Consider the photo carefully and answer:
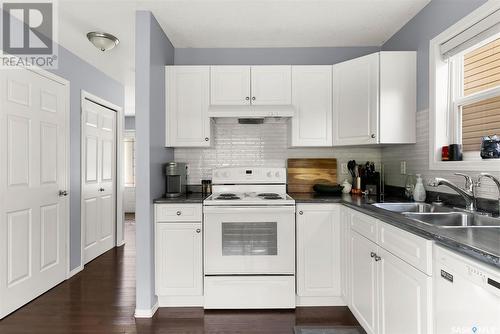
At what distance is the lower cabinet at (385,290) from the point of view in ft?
4.61

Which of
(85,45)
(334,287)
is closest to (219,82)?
(85,45)

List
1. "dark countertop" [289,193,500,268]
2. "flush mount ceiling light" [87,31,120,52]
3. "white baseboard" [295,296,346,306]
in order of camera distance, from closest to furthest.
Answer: "dark countertop" [289,193,500,268] < "white baseboard" [295,296,346,306] < "flush mount ceiling light" [87,31,120,52]

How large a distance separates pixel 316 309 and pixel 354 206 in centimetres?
99

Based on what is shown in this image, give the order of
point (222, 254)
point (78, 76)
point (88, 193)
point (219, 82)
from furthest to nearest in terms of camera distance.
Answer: point (88, 193), point (78, 76), point (219, 82), point (222, 254)

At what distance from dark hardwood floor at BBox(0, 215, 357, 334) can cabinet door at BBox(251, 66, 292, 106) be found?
190 centimetres

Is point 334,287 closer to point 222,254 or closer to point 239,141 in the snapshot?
point 222,254

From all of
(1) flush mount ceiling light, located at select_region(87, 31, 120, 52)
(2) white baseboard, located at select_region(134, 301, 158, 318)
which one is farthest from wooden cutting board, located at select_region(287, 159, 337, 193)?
(1) flush mount ceiling light, located at select_region(87, 31, 120, 52)

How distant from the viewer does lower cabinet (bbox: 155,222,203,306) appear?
2494 mm

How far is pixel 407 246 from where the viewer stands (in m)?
1.50

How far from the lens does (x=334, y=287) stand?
8.25ft

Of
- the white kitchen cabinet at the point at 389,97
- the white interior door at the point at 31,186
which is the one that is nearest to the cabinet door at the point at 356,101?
the white kitchen cabinet at the point at 389,97

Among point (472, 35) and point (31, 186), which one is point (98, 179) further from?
point (472, 35)

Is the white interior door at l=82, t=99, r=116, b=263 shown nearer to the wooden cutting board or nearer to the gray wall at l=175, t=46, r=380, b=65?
the gray wall at l=175, t=46, r=380, b=65

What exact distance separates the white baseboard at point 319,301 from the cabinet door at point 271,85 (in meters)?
1.80
